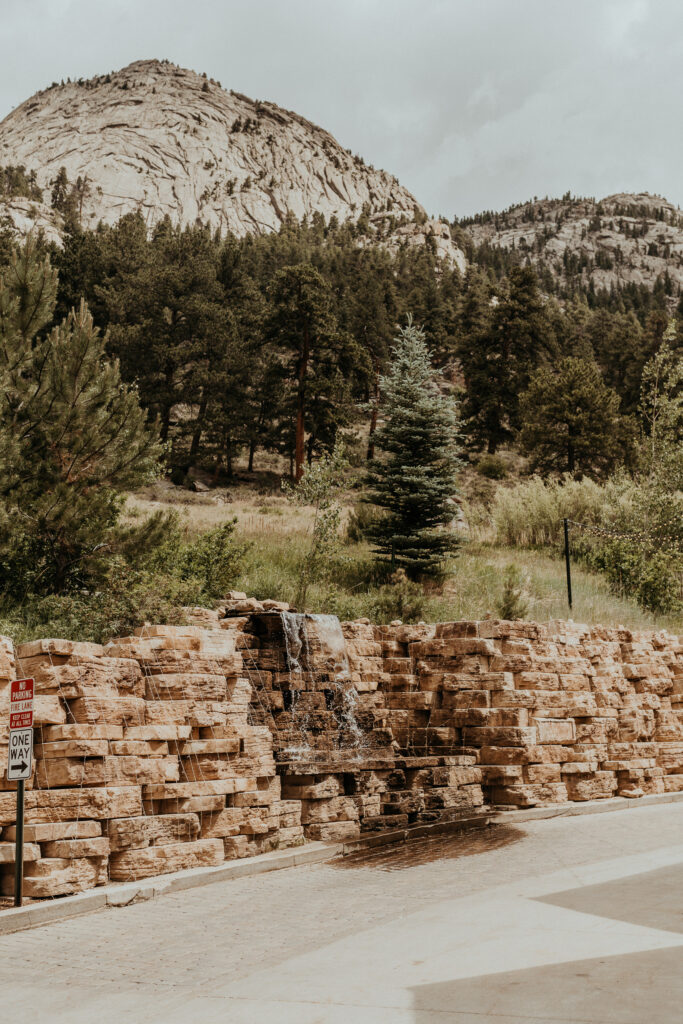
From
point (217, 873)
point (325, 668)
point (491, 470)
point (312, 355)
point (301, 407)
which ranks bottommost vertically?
point (217, 873)

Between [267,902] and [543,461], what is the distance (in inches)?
1549

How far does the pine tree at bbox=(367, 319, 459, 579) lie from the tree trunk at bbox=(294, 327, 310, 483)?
15820 mm

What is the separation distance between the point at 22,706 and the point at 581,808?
10665 millimetres

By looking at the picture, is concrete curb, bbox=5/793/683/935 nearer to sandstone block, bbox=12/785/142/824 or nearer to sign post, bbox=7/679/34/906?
sign post, bbox=7/679/34/906

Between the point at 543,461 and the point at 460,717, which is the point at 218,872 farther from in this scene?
the point at 543,461

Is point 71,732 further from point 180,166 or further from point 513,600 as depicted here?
point 180,166

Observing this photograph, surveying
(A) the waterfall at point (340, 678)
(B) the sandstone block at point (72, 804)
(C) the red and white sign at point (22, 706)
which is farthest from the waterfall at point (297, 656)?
(C) the red and white sign at point (22, 706)

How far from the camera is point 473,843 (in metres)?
13.4

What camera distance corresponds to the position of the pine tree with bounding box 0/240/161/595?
16.8 metres

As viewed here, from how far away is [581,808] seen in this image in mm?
16547

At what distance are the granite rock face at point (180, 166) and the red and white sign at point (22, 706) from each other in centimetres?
13453

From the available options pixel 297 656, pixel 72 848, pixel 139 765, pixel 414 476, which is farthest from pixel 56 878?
pixel 414 476

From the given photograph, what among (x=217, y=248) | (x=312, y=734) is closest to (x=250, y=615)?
(x=312, y=734)

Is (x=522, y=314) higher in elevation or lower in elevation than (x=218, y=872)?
higher
